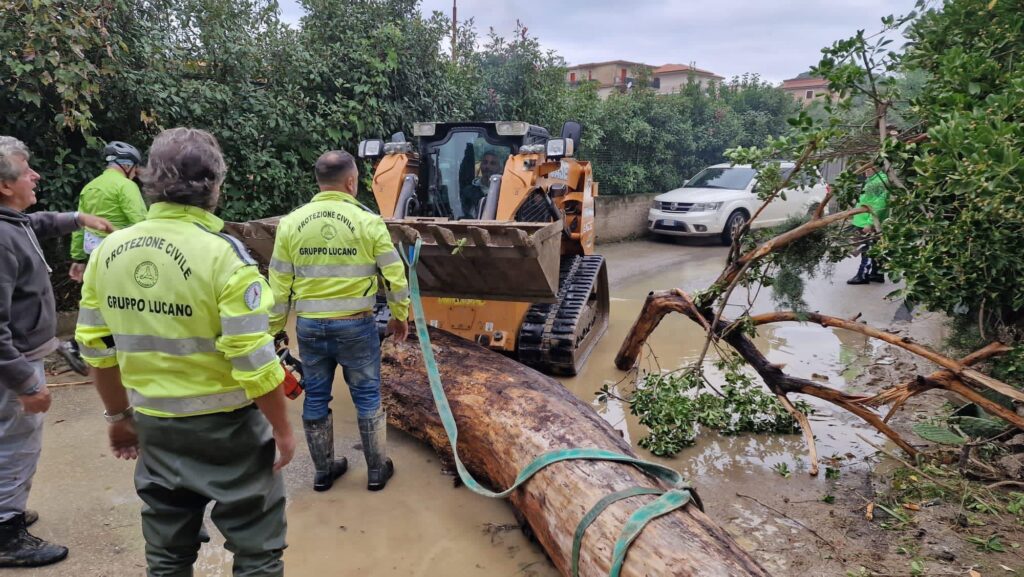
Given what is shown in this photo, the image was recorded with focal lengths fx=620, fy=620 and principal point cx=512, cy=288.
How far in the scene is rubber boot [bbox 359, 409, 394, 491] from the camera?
3.64 m

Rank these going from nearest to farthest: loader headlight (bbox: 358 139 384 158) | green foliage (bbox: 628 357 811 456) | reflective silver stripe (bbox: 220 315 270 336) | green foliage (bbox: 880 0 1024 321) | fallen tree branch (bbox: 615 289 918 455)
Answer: reflective silver stripe (bbox: 220 315 270 336)
green foliage (bbox: 880 0 1024 321)
fallen tree branch (bbox: 615 289 918 455)
green foliage (bbox: 628 357 811 456)
loader headlight (bbox: 358 139 384 158)

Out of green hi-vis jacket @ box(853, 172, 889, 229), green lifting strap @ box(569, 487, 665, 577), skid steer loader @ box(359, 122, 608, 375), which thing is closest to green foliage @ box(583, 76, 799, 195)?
skid steer loader @ box(359, 122, 608, 375)

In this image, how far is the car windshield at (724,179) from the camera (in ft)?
42.8

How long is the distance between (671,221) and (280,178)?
8066mm

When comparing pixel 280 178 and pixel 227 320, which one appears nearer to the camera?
pixel 227 320

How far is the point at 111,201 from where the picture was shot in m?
5.04

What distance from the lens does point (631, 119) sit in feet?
45.5

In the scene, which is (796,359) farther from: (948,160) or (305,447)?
(305,447)

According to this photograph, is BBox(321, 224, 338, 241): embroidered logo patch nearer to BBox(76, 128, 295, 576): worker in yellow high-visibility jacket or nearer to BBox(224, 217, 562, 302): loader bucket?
BBox(224, 217, 562, 302): loader bucket

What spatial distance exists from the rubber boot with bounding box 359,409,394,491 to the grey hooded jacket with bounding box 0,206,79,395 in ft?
5.20

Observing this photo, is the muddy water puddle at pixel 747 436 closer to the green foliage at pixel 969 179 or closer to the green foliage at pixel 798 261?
the green foliage at pixel 798 261

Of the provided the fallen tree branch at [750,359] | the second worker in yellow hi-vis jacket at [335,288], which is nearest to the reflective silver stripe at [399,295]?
the second worker in yellow hi-vis jacket at [335,288]

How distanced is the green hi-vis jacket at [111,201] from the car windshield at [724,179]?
11.0m

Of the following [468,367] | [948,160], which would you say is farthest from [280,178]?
[948,160]
